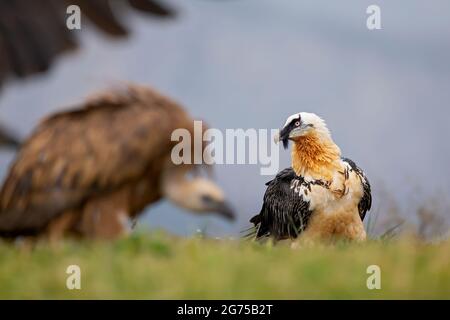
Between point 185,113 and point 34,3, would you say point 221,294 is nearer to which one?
point 185,113

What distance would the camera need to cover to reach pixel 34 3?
12.3 ft

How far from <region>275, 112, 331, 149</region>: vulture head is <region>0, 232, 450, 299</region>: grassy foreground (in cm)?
142

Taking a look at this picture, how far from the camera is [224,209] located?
3549 mm

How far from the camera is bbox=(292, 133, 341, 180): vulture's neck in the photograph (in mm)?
4945

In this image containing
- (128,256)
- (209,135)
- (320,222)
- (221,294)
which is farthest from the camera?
(320,222)

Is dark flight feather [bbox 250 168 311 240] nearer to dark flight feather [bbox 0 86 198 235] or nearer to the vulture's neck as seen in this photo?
the vulture's neck

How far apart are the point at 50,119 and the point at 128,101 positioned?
38 cm

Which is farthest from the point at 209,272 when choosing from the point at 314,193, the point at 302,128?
the point at 302,128

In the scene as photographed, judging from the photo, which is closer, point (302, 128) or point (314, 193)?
point (314, 193)

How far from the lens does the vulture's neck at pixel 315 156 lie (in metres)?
4.95

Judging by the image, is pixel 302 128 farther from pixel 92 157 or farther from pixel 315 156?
pixel 92 157

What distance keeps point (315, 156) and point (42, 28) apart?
196 cm

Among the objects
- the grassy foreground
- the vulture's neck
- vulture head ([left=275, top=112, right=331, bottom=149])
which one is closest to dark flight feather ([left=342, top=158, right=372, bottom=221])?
the vulture's neck
